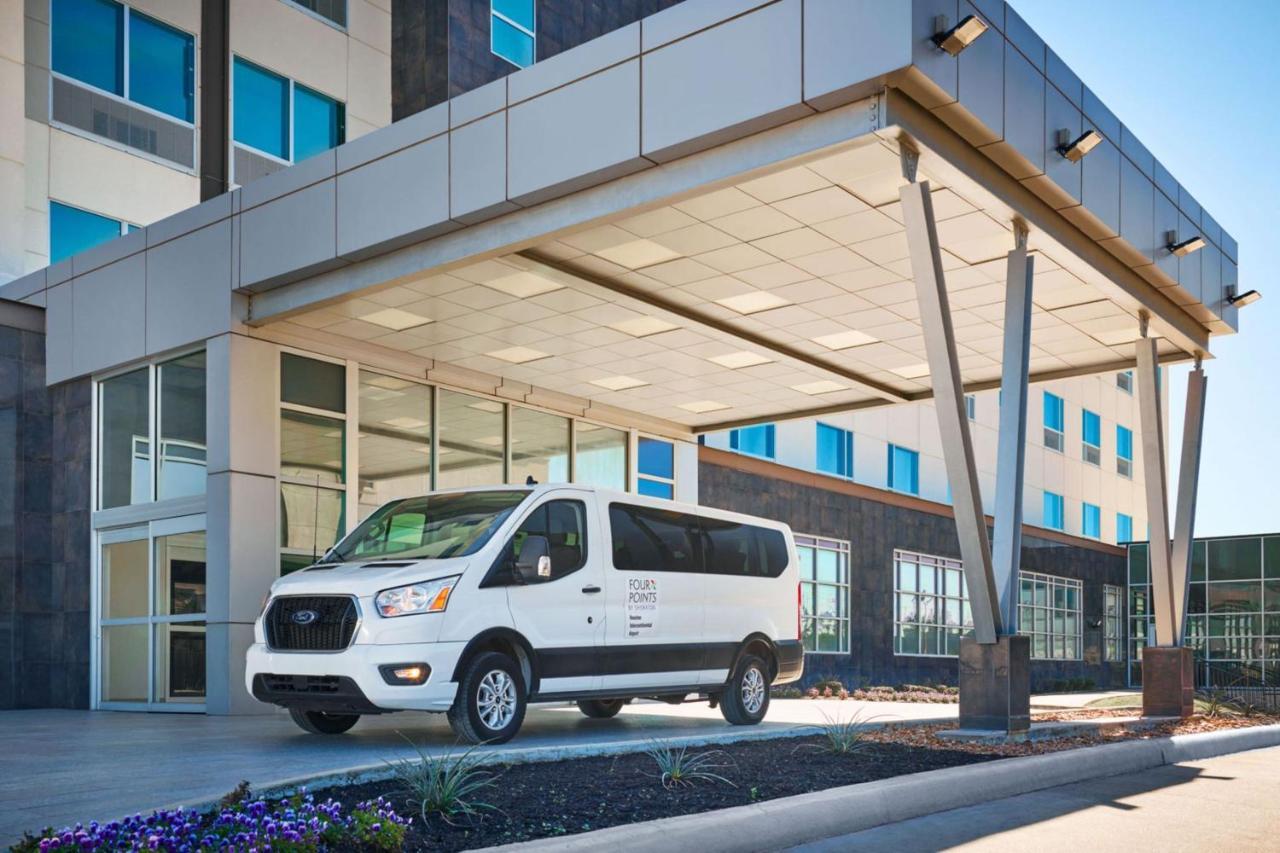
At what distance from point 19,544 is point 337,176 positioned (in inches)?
297

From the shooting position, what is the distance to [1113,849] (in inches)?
302

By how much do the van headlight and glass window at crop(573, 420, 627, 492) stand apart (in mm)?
10682

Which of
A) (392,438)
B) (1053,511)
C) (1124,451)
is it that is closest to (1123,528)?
(1124,451)

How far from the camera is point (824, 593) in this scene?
31.0 meters

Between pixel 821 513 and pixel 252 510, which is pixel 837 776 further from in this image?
pixel 821 513

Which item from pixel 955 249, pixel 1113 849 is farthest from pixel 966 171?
pixel 1113 849

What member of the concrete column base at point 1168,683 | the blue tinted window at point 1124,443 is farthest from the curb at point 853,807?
the blue tinted window at point 1124,443

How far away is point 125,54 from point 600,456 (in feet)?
35.7

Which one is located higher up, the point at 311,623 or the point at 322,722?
the point at 311,623

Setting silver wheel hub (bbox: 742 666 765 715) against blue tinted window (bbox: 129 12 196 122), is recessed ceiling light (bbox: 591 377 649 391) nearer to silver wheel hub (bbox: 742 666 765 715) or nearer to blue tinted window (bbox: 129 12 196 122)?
silver wheel hub (bbox: 742 666 765 715)

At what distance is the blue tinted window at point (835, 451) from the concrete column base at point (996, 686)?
62.4 ft

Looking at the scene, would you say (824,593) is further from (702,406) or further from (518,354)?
(518,354)

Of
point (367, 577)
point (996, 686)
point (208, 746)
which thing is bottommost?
point (208, 746)

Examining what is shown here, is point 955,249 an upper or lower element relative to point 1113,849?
upper
